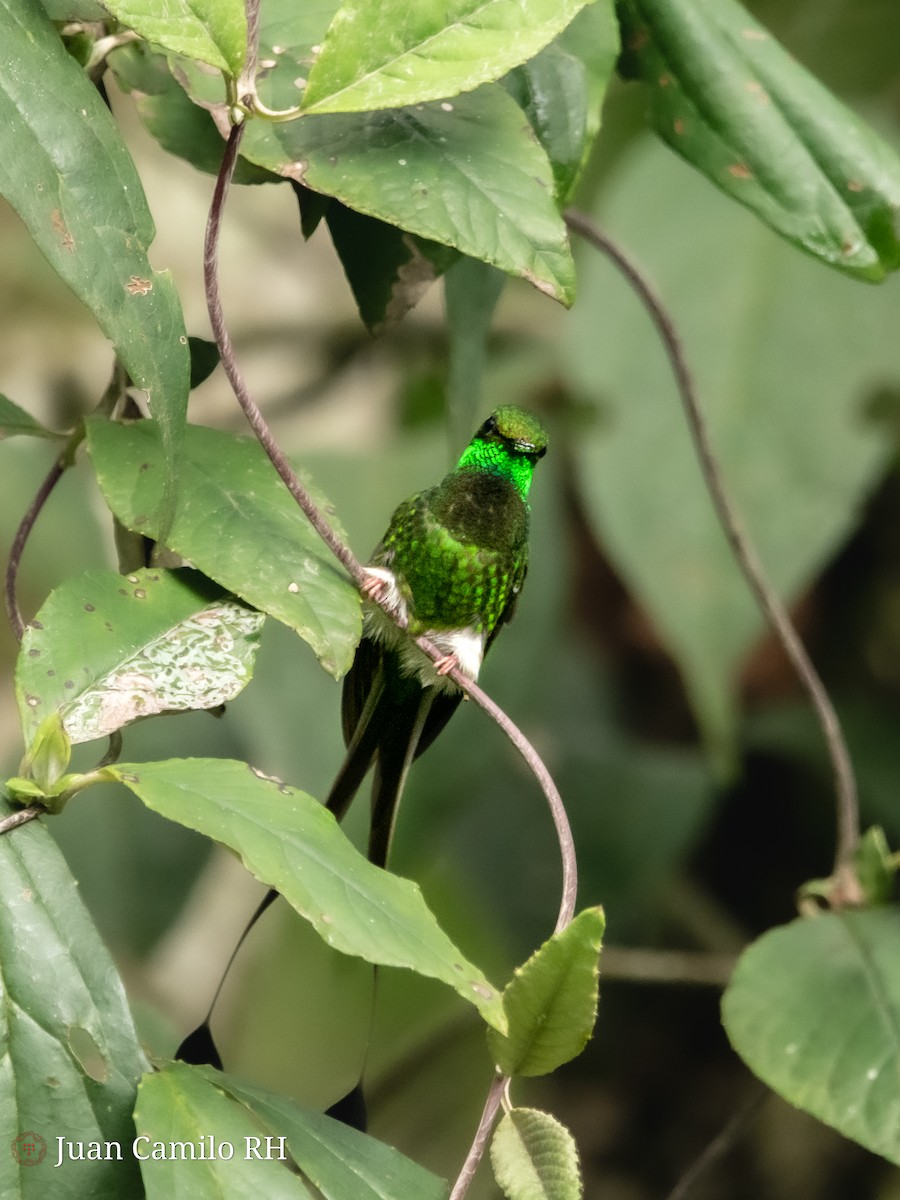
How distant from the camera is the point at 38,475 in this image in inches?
122

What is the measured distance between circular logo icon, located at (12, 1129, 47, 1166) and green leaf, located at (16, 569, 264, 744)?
0.89 feet

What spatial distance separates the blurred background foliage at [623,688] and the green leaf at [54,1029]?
2.42ft

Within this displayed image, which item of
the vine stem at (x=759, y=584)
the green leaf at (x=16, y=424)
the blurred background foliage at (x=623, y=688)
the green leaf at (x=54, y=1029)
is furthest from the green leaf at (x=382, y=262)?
the green leaf at (x=54, y=1029)

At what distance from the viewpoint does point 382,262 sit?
4.19 feet

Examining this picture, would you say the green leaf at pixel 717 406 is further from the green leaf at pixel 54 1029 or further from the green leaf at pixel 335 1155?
the green leaf at pixel 54 1029

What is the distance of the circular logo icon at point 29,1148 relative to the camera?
916mm

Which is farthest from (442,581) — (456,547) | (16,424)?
(16,424)

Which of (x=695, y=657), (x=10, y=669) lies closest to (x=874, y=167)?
(x=695, y=657)

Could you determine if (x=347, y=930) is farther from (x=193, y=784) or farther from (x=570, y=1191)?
(x=570, y=1191)

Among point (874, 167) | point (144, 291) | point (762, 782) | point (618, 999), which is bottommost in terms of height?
point (618, 999)

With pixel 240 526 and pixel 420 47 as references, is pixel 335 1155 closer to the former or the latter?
pixel 240 526

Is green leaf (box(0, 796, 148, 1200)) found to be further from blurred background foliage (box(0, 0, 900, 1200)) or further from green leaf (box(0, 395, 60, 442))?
blurred background foliage (box(0, 0, 900, 1200))

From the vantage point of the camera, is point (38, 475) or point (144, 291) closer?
point (144, 291)

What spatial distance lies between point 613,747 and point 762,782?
469mm
